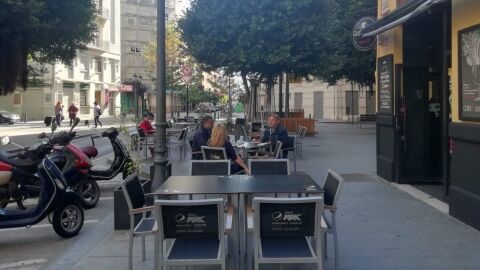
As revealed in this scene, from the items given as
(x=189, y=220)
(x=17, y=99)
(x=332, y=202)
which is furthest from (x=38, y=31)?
(x=17, y=99)

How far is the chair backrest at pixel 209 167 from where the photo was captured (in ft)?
22.7

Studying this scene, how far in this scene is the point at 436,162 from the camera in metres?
10.6

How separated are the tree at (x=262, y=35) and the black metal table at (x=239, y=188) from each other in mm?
12639

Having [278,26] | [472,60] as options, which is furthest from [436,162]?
[278,26]

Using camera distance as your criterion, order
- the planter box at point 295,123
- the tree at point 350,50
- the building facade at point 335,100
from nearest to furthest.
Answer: the planter box at point 295,123 < the tree at point 350,50 < the building facade at point 335,100

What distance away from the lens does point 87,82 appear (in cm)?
5516

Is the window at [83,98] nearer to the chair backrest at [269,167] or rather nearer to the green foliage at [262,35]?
the green foliage at [262,35]

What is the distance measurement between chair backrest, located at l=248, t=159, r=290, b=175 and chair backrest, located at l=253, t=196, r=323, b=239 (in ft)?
8.55

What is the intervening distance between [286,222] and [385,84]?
7624mm

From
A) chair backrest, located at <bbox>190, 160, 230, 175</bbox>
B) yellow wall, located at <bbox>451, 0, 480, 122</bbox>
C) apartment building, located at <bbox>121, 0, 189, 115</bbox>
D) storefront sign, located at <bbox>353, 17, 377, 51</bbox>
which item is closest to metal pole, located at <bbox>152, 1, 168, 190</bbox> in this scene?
chair backrest, located at <bbox>190, 160, 230, 175</bbox>

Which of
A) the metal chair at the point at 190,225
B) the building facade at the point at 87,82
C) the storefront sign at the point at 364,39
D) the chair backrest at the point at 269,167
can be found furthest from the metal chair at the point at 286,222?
the building facade at the point at 87,82

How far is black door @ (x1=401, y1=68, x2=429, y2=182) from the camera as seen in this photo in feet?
34.3

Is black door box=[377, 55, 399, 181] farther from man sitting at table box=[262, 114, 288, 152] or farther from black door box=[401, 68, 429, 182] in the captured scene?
man sitting at table box=[262, 114, 288, 152]

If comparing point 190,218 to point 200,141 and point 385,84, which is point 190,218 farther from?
point 385,84
